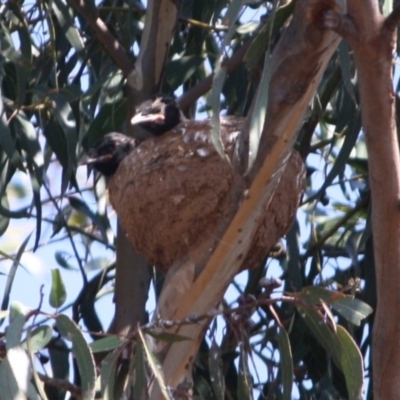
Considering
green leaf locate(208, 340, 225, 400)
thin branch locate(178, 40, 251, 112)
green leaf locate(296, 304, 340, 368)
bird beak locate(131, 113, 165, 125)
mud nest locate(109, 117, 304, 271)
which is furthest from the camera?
thin branch locate(178, 40, 251, 112)

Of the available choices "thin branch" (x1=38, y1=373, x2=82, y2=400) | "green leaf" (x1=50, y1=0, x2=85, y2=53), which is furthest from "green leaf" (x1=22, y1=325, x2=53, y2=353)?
"green leaf" (x1=50, y1=0, x2=85, y2=53)

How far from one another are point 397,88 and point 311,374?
87cm

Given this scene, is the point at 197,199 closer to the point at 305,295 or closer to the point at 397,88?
the point at 305,295

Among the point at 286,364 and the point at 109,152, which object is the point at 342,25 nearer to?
the point at 286,364

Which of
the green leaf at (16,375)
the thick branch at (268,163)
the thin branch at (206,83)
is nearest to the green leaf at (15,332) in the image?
the green leaf at (16,375)

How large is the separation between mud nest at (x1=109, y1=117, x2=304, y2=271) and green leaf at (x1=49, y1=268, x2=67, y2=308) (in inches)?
24.7

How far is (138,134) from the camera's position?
3.50 metres

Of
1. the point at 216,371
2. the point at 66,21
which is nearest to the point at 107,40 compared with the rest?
the point at 66,21

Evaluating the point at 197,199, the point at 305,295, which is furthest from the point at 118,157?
the point at 305,295

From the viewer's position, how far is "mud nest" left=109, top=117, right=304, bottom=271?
284 centimetres

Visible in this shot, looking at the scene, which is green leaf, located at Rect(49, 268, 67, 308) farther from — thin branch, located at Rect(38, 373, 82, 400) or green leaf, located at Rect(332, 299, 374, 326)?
green leaf, located at Rect(332, 299, 374, 326)

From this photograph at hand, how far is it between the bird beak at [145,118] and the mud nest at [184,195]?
6 centimetres

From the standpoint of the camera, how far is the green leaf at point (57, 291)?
2.21m

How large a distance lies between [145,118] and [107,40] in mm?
241
